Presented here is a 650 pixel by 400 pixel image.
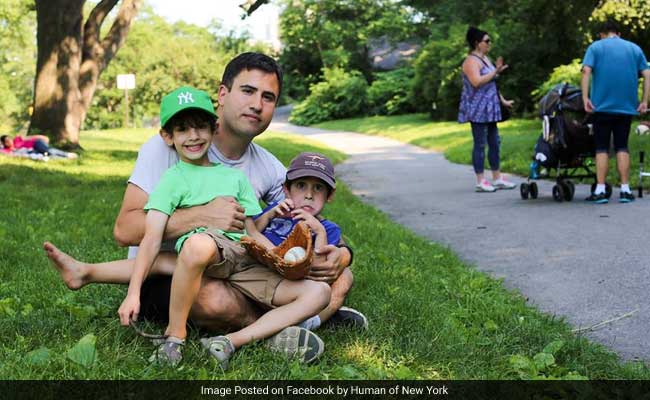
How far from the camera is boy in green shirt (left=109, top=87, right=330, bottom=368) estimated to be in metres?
3.24

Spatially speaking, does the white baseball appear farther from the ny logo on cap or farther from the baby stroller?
the baby stroller

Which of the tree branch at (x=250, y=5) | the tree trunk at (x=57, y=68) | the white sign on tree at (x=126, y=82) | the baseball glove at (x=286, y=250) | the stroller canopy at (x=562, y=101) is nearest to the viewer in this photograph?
the baseball glove at (x=286, y=250)

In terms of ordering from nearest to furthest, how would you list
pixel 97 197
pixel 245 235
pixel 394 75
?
1. pixel 245 235
2. pixel 97 197
3. pixel 394 75

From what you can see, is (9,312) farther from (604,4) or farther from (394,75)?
(394,75)

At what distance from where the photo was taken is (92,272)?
3.54 meters

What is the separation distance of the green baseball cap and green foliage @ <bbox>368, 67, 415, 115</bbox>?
38129mm

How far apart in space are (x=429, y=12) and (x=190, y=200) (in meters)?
43.3

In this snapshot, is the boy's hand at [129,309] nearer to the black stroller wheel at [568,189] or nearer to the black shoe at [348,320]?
the black shoe at [348,320]

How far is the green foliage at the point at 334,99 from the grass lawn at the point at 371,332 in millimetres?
38800

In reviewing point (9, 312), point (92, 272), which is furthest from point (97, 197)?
A: point (92, 272)

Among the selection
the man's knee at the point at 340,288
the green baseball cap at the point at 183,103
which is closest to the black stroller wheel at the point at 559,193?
the man's knee at the point at 340,288

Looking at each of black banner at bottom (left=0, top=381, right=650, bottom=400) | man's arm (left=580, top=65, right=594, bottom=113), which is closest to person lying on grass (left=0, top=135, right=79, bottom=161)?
man's arm (left=580, top=65, right=594, bottom=113)

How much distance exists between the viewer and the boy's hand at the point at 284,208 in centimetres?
361

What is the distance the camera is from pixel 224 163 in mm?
3938
